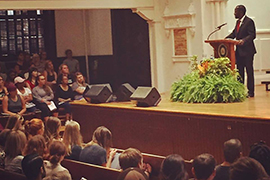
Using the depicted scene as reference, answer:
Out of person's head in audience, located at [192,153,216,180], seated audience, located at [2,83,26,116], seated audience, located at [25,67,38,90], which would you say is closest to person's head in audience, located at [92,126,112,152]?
person's head in audience, located at [192,153,216,180]

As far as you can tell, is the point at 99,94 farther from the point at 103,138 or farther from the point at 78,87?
the point at 103,138

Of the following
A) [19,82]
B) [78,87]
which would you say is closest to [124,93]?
[78,87]

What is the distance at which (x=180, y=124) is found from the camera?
23.0 ft

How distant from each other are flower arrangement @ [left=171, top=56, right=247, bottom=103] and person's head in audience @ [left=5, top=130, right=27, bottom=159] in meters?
3.42

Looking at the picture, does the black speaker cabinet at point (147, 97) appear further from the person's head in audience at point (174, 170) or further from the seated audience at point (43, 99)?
the person's head in audience at point (174, 170)

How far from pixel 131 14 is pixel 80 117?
5.30 meters

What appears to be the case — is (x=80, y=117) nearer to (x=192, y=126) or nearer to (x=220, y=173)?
(x=192, y=126)

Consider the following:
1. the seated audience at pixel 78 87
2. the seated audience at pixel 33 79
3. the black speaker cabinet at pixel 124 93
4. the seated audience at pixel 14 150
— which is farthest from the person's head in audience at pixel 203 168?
the seated audience at pixel 33 79

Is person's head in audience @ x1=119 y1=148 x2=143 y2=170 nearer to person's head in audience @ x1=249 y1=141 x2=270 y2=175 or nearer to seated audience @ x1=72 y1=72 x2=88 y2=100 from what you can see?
person's head in audience @ x1=249 y1=141 x2=270 y2=175

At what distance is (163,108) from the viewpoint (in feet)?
24.4

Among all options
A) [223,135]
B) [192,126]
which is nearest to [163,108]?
[192,126]

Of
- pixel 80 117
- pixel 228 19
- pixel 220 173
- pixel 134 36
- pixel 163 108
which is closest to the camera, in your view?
pixel 220 173

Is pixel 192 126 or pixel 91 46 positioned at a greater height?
pixel 91 46

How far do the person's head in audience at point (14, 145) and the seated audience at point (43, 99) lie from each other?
4.16 meters
